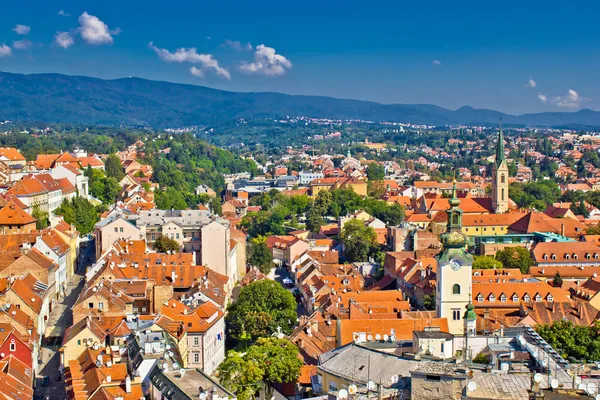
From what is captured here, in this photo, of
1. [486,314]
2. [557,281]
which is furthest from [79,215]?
[486,314]

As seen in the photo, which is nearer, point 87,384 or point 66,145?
point 87,384

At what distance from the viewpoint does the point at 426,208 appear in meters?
97.4

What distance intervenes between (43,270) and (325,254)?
2481cm

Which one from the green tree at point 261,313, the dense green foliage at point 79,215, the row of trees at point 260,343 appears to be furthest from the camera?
the dense green foliage at point 79,215

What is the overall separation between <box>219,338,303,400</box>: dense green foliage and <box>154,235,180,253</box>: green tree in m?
25.8

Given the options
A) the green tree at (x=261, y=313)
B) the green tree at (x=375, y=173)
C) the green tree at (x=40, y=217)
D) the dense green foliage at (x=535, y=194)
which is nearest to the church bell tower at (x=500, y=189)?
the dense green foliage at (x=535, y=194)

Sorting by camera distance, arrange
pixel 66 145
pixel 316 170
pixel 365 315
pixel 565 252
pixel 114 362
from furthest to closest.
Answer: pixel 316 170, pixel 66 145, pixel 565 252, pixel 365 315, pixel 114 362

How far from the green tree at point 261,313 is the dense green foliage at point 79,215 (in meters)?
33.0

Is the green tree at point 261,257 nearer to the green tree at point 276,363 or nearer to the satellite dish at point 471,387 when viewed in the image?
the green tree at point 276,363

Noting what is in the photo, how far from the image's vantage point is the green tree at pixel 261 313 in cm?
4384

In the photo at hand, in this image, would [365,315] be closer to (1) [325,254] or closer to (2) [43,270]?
(2) [43,270]

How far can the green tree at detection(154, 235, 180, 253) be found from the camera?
2397 inches

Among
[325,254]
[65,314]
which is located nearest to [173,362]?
[65,314]

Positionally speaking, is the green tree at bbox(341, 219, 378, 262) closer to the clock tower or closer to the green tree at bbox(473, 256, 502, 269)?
the green tree at bbox(473, 256, 502, 269)
